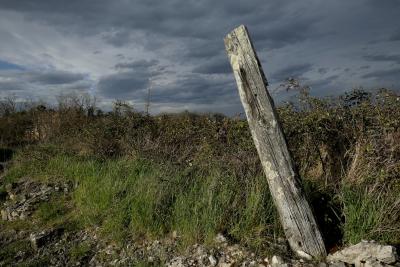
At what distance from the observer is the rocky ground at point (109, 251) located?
13.4 ft

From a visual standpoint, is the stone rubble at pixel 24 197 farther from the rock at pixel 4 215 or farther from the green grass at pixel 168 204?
the green grass at pixel 168 204

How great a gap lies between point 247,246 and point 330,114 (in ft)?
8.70

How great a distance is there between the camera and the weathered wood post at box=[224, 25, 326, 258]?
14.5ft

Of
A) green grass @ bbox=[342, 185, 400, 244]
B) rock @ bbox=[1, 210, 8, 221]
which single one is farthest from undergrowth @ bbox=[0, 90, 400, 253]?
rock @ bbox=[1, 210, 8, 221]

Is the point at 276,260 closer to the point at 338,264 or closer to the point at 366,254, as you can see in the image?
the point at 338,264

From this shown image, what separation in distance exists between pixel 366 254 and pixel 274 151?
54.4 inches

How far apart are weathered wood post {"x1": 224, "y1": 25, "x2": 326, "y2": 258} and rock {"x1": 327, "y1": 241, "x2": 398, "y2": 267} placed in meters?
0.28

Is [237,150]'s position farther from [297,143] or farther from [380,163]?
[380,163]

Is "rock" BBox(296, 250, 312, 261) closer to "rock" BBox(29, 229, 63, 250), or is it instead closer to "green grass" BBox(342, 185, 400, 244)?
"green grass" BBox(342, 185, 400, 244)

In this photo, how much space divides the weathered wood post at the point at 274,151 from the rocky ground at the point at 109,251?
0.25 meters

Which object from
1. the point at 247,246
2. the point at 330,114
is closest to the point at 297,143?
the point at 330,114

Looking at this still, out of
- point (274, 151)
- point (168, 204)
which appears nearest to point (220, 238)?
point (168, 204)

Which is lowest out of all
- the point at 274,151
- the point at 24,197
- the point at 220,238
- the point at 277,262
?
the point at 277,262

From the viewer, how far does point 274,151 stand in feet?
14.8
